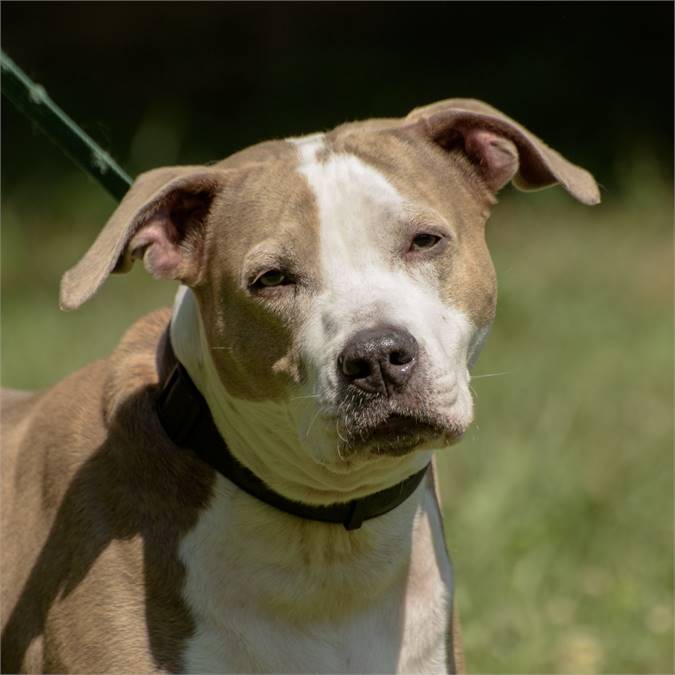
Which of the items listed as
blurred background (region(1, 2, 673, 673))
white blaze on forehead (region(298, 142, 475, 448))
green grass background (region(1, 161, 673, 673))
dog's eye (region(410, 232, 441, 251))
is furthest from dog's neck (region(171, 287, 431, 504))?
green grass background (region(1, 161, 673, 673))

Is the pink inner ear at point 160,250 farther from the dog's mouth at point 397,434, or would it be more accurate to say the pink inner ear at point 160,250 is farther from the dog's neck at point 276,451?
the dog's mouth at point 397,434

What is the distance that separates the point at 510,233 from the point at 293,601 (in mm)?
6559

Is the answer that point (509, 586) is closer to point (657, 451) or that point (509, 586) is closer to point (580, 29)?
point (657, 451)

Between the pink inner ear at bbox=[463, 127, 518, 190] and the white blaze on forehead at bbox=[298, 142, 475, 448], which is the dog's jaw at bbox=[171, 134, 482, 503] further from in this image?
the pink inner ear at bbox=[463, 127, 518, 190]

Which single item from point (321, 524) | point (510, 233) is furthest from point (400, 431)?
point (510, 233)

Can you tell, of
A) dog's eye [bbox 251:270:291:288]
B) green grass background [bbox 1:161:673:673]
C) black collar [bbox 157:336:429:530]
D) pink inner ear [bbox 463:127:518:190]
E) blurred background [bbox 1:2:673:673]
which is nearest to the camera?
dog's eye [bbox 251:270:291:288]

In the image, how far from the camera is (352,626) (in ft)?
11.6

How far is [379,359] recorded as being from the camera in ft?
10.2

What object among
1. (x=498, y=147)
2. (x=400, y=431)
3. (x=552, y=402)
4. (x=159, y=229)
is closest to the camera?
(x=400, y=431)

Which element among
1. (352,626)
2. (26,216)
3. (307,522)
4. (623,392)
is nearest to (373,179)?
(307,522)

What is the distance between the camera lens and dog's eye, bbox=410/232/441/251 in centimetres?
338

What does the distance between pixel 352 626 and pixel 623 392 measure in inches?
147

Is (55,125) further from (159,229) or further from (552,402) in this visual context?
(552,402)

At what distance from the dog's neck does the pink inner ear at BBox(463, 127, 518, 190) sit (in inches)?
30.4
